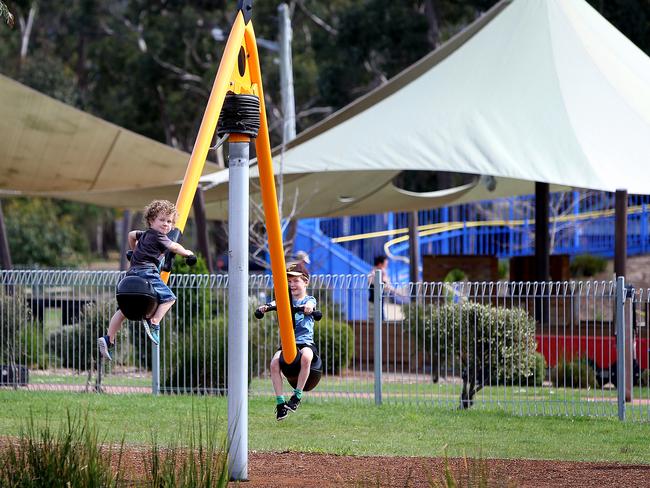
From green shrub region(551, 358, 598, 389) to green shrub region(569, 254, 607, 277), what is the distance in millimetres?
12514

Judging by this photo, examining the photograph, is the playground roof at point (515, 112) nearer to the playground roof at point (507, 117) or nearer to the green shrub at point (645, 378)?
the playground roof at point (507, 117)

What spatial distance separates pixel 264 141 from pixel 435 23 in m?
31.0

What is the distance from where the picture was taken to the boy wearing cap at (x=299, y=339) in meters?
8.61

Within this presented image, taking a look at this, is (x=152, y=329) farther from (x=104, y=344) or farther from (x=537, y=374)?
(x=537, y=374)

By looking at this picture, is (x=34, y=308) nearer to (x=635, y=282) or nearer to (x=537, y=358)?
(x=537, y=358)

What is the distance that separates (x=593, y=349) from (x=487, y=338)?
2.92 m

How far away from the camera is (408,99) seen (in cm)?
1864

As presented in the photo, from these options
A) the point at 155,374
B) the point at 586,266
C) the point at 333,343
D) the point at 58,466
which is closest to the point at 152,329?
the point at 58,466

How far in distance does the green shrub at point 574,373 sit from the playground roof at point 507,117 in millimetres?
2393

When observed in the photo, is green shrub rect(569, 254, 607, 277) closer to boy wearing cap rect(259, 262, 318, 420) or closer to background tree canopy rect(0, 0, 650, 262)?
background tree canopy rect(0, 0, 650, 262)

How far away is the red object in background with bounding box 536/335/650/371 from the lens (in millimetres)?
16531

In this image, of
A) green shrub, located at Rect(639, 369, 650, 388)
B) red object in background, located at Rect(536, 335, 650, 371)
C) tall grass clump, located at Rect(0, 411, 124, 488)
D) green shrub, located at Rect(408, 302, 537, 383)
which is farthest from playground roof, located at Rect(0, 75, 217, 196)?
tall grass clump, located at Rect(0, 411, 124, 488)

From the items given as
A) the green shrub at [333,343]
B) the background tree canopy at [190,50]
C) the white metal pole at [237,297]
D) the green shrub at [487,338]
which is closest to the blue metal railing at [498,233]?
the background tree canopy at [190,50]

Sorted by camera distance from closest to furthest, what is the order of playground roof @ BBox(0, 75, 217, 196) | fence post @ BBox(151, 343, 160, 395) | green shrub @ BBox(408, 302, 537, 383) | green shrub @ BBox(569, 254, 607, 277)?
1. green shrub @ BBox(408, 302, 537, 383)
2. fence post @ BBox(151, 343, 160, 395)
3. playground roof @ BBox(0, 75, 217, 196)
4. green shrub @ BBox(569, 254, 607, 277)
